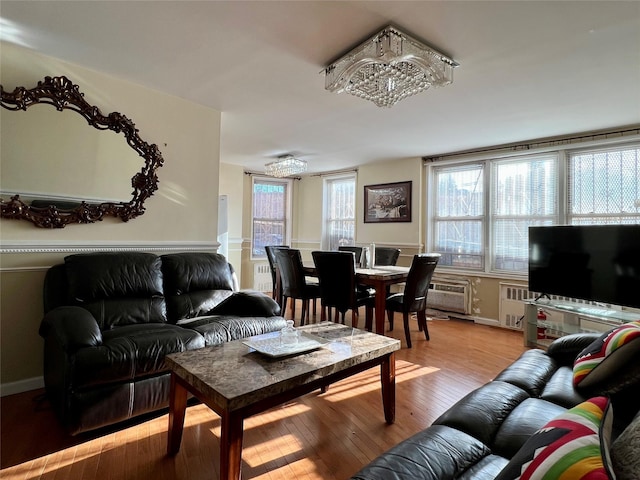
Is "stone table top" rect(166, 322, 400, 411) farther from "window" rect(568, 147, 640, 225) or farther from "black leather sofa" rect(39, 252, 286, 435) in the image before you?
"window" rect(568, 147, 640, 225)

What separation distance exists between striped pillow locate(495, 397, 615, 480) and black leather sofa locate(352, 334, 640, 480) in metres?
0.05

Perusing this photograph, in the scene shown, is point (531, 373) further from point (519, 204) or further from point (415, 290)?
point (519, 204)

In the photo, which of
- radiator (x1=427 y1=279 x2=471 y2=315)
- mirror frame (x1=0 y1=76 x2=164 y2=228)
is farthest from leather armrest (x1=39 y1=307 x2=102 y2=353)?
radiator (x1=427 y1=279 x2=471 y2=315)

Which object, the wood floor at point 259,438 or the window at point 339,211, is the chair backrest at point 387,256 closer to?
the window at point 339,211

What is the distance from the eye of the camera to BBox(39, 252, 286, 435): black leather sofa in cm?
174

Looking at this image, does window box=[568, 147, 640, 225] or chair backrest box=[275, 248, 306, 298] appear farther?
chair backrest box=[275, 248, 306, 298]

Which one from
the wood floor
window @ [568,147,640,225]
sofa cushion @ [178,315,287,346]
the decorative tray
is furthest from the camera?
window @ [568,147,640,225]

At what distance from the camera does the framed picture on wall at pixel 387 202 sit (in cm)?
521

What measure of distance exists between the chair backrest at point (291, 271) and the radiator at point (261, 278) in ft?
7.58

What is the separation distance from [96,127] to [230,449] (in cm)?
263

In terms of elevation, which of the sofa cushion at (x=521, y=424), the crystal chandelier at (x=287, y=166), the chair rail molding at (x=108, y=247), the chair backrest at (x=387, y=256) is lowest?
the sofa cushion at (x=521, y=424)

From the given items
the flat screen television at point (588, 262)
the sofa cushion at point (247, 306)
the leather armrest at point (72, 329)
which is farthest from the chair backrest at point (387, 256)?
the leather armrest at point (72, 329)

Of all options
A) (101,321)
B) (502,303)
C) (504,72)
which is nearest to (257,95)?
(504,72)

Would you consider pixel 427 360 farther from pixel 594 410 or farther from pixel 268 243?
pixel 268 243
